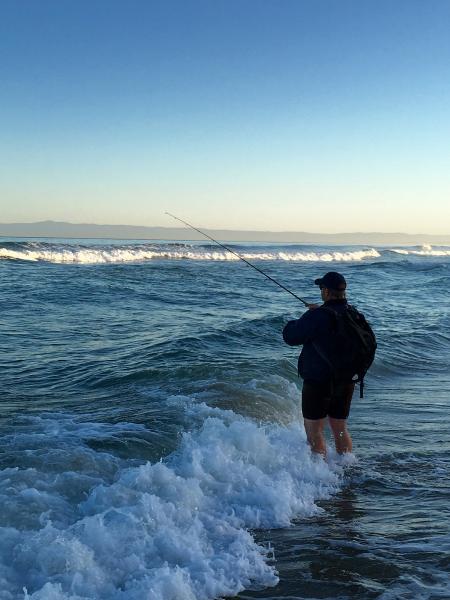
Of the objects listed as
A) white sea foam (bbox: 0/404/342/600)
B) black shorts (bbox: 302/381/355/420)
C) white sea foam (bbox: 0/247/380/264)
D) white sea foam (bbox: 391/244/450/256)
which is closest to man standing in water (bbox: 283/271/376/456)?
black shorts (bbox: 302/381/355/420)

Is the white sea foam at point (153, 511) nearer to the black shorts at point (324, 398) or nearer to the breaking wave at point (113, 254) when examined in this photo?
the black shorts at point (324, 398)

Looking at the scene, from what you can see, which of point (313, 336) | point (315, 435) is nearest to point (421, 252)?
point (315, 435)

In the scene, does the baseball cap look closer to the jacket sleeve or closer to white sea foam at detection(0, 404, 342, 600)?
the jacket sleeve

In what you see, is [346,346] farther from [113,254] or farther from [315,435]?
[113,254]

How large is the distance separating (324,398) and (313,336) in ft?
2.16

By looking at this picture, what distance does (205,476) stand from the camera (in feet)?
17.6

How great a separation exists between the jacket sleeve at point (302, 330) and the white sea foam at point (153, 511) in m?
1.20

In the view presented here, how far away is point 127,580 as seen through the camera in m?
3.78

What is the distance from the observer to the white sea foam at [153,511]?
147 inches

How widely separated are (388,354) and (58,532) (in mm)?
9514

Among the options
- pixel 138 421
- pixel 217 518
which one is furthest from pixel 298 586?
pixel 138 421

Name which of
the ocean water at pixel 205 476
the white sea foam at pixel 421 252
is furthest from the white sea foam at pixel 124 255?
the ocean water at pixel 205 476

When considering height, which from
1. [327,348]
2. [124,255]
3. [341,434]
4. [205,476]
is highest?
[124,255]

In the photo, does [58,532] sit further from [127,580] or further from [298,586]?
[298,586]
